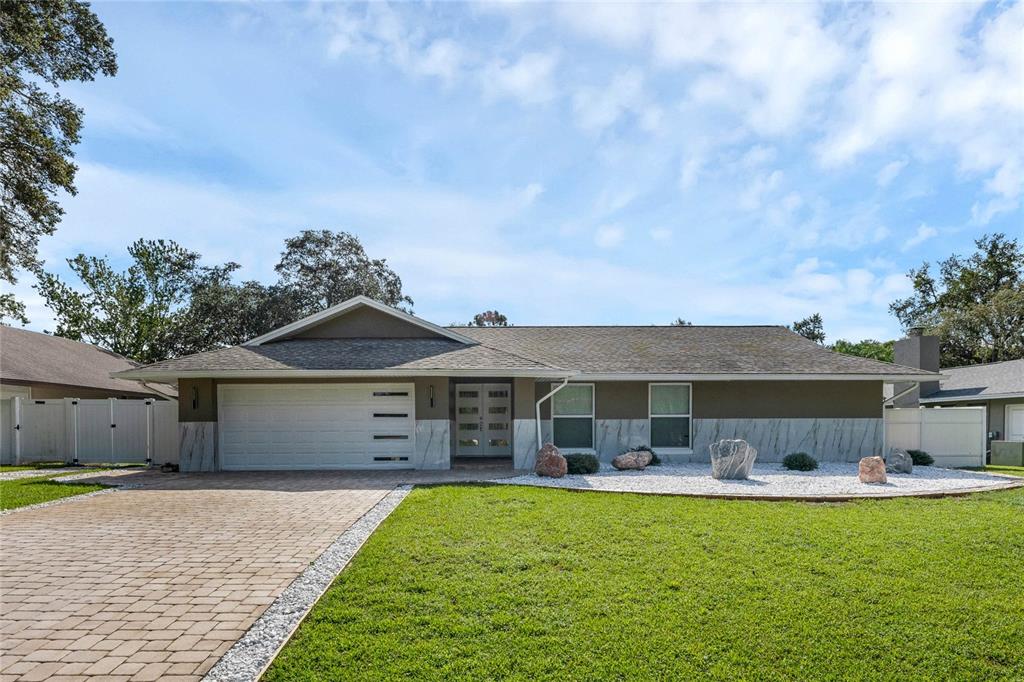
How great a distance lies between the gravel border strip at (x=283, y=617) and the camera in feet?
12.3

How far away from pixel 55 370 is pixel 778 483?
23110mm

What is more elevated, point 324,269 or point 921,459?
point 324,269

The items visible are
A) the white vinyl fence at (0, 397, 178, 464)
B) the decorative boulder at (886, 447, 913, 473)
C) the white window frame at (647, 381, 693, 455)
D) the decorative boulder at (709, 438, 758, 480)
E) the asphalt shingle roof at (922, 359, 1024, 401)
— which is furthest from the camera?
the asphalt shingle roof at (922, 359, 1024, 401)

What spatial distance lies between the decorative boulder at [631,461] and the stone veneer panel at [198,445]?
384 inches

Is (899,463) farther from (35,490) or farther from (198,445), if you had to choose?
(35,490)

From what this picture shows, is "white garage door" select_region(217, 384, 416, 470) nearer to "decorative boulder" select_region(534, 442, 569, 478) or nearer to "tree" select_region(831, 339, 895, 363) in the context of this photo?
"decorative boulder" select_region(534, 442, 569, 478)

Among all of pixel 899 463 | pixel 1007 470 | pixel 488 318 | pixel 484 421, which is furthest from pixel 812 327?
pixel 484 421

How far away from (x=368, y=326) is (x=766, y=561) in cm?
1229

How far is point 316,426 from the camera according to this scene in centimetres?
1363

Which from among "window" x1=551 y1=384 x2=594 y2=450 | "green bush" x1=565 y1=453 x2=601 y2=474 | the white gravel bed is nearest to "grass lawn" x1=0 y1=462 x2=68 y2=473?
the white gravel bed

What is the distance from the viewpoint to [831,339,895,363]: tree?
39625 mm

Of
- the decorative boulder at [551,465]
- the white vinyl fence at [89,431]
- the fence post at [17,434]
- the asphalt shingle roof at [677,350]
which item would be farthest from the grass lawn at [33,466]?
the decorative boulder at [551,465]

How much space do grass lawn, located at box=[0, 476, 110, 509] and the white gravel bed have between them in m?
8.09

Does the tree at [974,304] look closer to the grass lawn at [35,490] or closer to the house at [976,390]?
the house at [976,390]
